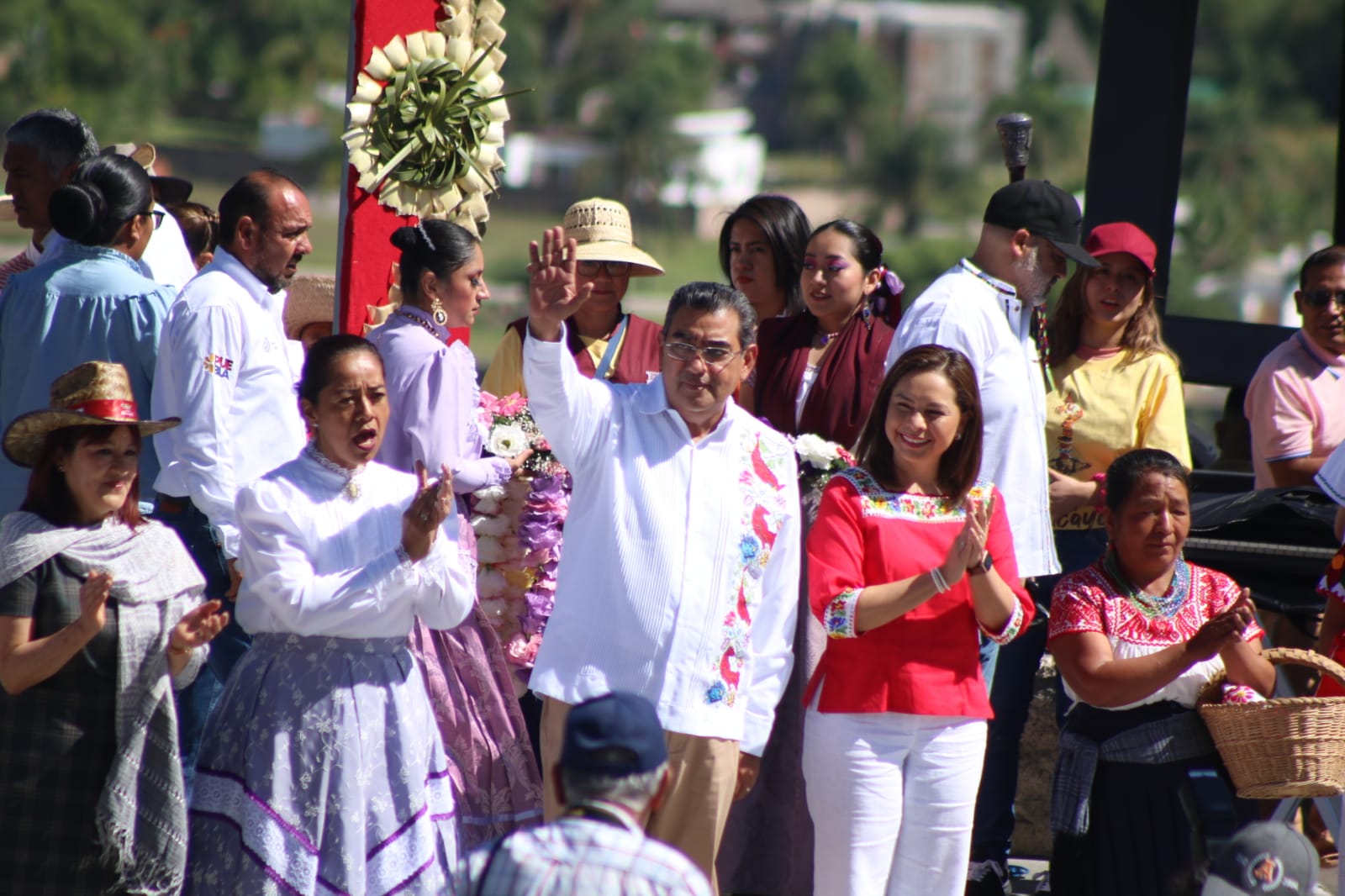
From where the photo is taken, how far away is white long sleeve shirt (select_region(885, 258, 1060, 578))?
15.3 ft

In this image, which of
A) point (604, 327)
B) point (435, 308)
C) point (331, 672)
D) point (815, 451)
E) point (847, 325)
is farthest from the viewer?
point (604, 327)

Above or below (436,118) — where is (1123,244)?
below

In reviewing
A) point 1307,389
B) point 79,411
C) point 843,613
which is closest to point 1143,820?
point 843,613

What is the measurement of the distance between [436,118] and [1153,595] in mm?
2666

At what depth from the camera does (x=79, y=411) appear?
377cm

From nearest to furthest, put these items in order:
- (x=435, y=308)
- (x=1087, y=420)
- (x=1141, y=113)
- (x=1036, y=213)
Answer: (x=435, y=308) < (x=1036, y=213) < (x=1087, y=420) < (x=1141, y=113)

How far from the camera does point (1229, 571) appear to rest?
5.66m

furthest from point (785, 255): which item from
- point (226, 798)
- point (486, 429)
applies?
point (226, 798)

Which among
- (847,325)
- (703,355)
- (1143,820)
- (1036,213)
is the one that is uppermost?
(1036,213)

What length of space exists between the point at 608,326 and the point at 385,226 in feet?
2.66

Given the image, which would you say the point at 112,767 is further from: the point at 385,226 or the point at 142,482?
the point at 385,226

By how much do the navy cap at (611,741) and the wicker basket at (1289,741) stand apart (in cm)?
190

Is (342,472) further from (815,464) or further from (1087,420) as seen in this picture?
(1087,420)

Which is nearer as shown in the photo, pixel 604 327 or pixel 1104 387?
pixel 1104 387
